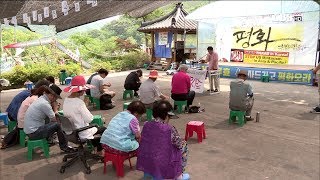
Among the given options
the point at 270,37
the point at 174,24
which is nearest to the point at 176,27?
the point at 174,24

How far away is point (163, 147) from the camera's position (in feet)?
11.8

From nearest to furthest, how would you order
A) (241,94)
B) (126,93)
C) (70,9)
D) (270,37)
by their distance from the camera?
(241,94)
(126,93)
(70,9)
(270,37)

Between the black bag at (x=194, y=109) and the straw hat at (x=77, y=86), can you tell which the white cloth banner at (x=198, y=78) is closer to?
the black bag at (x=194, y=109)

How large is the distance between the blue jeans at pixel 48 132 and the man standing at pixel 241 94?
3.96m

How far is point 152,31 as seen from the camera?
65.0 ft

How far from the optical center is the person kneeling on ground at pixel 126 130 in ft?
13.6

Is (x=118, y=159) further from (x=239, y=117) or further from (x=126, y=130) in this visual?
(x=239, y=117)

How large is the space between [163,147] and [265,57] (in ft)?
41.8

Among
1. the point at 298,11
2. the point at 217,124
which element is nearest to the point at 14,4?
the point at 217,124

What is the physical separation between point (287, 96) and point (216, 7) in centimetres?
770

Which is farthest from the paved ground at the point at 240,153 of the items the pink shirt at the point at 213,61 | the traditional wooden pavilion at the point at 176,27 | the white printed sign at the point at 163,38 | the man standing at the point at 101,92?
the white printed sign at the point at 163,38

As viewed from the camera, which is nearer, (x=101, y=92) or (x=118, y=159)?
(x=118, y=159)

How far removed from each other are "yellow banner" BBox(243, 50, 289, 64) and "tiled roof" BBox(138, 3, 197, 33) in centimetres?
467

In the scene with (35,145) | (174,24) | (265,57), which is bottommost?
(35,145)
